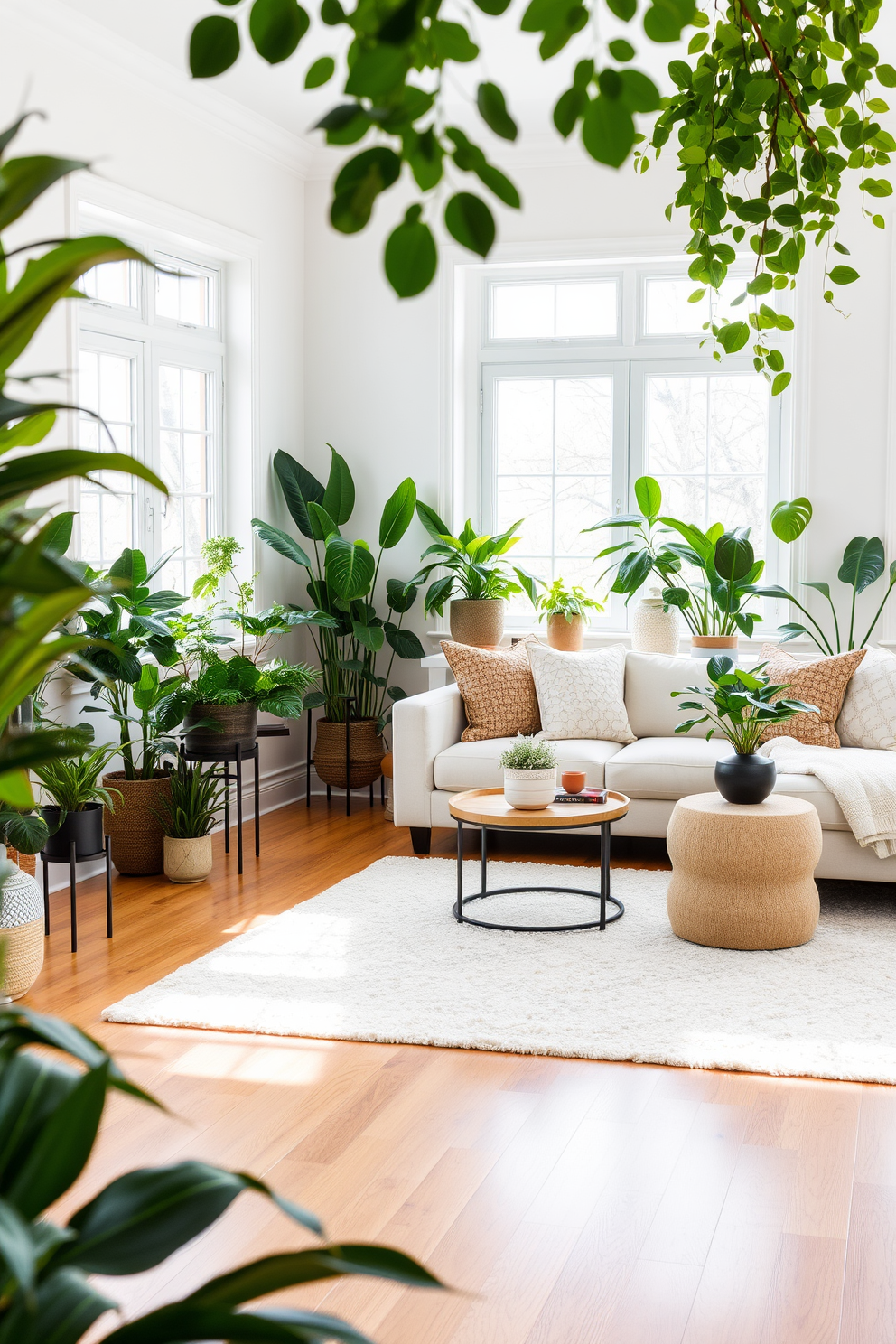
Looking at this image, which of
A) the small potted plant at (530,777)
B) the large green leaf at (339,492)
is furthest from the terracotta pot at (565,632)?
the small potted plant at (530,777)

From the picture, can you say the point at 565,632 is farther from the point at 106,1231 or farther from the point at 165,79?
the point at 106,1231

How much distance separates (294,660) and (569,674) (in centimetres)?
176

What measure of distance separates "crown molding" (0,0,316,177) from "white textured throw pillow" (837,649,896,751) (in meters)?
3.56

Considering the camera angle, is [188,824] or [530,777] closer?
[530,777]

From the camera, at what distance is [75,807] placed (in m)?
4.06

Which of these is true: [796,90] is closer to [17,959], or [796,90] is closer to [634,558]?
[17,959]

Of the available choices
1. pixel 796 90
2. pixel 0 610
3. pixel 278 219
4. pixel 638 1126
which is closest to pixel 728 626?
pixel 278 219

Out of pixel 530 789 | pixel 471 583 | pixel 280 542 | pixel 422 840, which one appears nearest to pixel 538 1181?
pixel 530 789

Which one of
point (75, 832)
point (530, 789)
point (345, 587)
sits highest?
point (345, 587)

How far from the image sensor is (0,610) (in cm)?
63

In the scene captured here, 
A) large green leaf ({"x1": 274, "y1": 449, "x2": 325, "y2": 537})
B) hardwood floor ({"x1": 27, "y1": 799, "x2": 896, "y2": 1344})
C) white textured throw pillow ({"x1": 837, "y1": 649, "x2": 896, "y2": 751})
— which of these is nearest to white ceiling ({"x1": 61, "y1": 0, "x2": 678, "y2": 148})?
large green leaf ({"x1": 274, "y1": 449, "x2": 325, "y2": 537})

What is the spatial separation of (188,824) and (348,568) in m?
1.61

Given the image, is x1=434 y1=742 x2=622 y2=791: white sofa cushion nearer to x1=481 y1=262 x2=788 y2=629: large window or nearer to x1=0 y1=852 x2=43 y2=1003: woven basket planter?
x1=481 y1=262 x2=788 y2=629: large window

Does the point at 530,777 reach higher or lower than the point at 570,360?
lower
